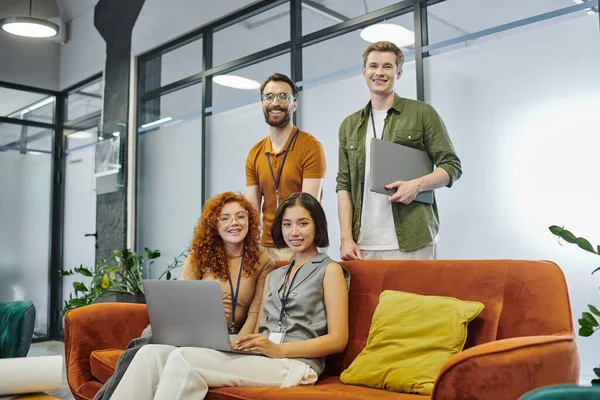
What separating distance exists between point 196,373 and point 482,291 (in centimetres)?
98

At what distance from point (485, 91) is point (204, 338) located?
2114mm

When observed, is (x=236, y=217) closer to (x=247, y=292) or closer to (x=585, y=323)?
(x=247, y=292)

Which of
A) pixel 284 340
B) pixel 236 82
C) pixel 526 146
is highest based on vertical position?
pixel 236 82

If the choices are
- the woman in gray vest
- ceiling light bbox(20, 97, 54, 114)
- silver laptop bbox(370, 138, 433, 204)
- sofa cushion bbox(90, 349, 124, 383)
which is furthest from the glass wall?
silver laptop bbox(370, 138, 433, 204)

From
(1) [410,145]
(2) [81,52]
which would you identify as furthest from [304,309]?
(2) [81,52]

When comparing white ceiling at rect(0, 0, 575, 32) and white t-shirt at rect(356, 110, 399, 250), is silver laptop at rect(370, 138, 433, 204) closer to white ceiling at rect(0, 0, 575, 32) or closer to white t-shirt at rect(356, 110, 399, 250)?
white t-shirt at rect(356, 110, 399, 250)

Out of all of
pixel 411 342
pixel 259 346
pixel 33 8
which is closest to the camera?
pixel 411 342

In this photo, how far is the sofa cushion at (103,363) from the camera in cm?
247

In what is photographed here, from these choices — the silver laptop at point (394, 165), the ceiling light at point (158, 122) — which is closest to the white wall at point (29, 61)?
the ceiling light at point (158, 122)

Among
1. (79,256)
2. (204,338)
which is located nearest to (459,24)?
(204,338)

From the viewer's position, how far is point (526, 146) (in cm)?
321

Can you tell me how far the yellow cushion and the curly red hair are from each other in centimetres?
72

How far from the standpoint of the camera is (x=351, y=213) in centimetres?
265

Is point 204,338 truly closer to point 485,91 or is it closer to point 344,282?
point 344,282
